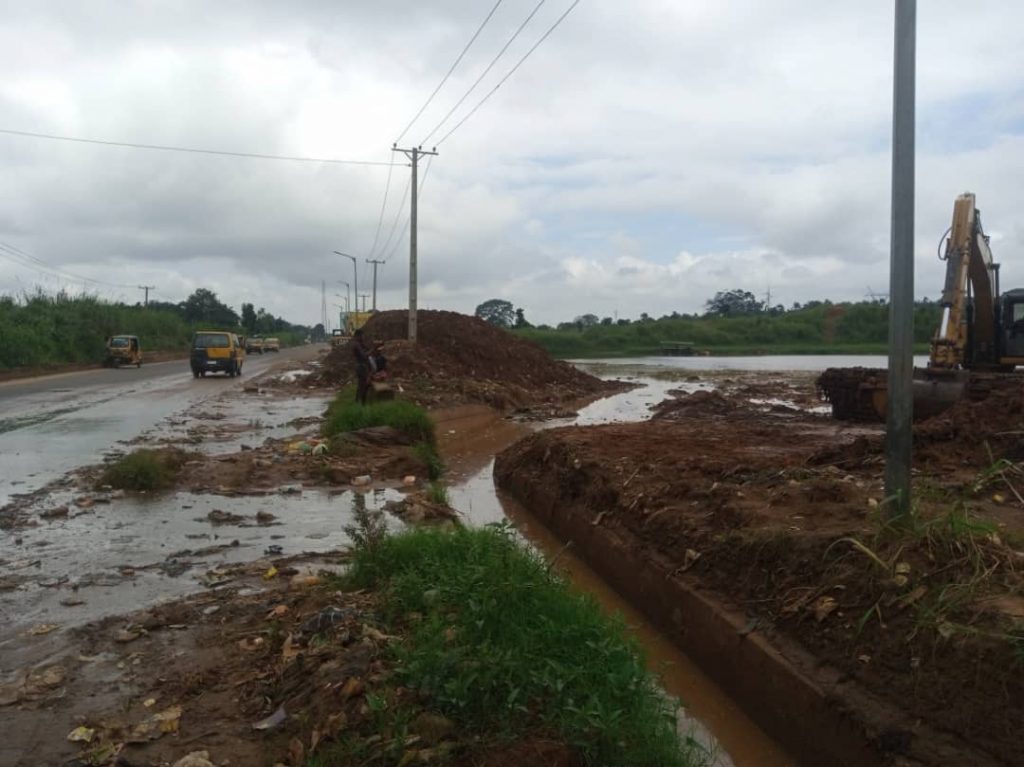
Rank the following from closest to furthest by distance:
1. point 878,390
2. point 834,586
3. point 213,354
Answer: point 834,586 < point 878,390 < point 213,354

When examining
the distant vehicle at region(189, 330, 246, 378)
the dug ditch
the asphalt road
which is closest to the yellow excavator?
the dug ditch

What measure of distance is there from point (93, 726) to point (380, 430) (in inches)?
410

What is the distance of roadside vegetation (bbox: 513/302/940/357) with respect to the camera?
8094 cm

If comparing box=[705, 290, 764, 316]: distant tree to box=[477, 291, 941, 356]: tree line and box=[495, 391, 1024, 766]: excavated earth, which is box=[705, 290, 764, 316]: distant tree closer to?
box=[477, 291, 941, 356]: tree line

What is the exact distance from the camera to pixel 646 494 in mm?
8023

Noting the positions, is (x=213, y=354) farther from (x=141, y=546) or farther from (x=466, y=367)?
(x=141, y=546)

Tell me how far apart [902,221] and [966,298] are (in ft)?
42.8

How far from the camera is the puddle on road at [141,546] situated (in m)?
6.33

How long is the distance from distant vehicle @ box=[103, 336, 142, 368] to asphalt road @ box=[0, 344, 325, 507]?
8.00 meters

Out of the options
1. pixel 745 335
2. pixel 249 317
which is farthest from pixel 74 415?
pixel 249 317

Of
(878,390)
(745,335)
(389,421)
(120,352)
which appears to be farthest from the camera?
(745,335)

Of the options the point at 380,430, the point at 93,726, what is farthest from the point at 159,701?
the point at 380,430

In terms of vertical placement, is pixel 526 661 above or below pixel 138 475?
above

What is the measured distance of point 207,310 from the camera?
10588 centimetres
